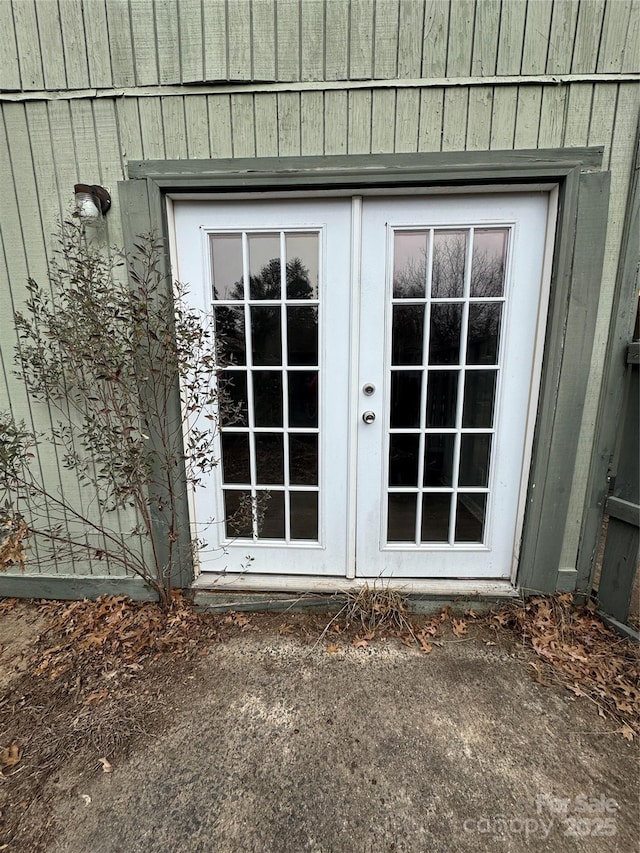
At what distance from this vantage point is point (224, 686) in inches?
59.5

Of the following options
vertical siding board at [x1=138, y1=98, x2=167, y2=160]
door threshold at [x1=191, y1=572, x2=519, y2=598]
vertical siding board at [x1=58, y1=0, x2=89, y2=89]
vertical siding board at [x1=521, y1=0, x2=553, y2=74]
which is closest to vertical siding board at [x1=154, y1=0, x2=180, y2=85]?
vertical siding board at [x1=138, y1=98, x2=167, y2=160]

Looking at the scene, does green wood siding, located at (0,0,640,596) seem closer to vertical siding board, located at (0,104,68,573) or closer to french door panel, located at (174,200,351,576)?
vertical siding board, located at (0,104,68,573)

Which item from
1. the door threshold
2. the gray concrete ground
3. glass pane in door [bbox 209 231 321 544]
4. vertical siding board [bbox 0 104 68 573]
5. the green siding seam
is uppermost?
the green siding seam

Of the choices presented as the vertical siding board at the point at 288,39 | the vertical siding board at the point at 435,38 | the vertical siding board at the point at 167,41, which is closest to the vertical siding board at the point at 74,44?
the vertical siding board at the point at 167,41

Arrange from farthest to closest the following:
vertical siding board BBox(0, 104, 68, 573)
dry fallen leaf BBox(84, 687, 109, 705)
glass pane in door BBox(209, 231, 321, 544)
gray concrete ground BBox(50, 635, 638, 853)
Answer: glass pane in door BBox(209, 231, 321, 544), vertical siding board BBox(0, 104, 68, 573), dry fallen leaf BBox(84, 687, 109, 705), gray concrete ground BBox(50, 635, 638, 853)

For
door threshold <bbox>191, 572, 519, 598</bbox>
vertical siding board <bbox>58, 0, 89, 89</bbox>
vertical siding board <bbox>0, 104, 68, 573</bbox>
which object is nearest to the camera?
vertical siding board <bbox>58, 0, 89, 89</bbox>

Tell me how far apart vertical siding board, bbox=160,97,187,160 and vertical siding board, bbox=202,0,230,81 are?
179mm

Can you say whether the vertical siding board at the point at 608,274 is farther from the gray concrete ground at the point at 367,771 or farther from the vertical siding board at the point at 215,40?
the vertical siding board at the point at 215,40

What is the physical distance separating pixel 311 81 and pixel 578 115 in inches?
45.6

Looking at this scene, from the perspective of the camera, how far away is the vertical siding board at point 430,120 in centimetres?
155

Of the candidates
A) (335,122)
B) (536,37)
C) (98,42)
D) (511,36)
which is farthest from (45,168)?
(536,37)

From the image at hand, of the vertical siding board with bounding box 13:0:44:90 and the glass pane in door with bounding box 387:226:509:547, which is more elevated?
the vertical siding board with bounding box 13:0:44:90

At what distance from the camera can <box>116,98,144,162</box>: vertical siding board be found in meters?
1.61

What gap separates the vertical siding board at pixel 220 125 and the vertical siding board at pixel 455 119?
948 millimetres
